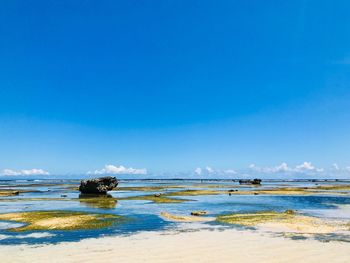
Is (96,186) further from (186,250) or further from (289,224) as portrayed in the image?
(186,250)

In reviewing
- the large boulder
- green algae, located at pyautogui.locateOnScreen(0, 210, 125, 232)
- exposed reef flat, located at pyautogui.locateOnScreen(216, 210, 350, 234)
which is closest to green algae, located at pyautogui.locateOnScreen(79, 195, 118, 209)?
green algae, located at pyautogui.locateOnScreen(0, 210, 125, 232)

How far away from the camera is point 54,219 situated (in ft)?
110

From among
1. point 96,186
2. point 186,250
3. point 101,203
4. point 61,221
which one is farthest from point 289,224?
point 96,186

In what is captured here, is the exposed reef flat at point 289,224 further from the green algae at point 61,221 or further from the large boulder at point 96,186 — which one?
the large boulder at point 96,186

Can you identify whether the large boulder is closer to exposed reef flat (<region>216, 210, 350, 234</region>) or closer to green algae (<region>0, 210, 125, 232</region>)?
green algae (<region>0, 210, 125, 232</region>)

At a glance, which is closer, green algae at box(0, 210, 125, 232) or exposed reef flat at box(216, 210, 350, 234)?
exposed reef flat at box(216, 210, 350, 234)

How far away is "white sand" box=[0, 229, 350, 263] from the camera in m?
18.0

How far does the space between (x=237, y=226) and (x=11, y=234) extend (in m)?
16.9

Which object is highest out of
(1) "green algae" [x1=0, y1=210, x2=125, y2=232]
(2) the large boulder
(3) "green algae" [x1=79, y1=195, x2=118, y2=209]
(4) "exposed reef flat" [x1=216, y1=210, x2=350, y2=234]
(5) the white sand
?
(2) the large boulder

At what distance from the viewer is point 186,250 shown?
20.0 metres

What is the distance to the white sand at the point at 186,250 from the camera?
18.0 metres

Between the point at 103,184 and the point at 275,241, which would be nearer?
the point at 275,241

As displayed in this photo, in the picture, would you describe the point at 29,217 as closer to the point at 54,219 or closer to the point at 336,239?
the point at 54,219

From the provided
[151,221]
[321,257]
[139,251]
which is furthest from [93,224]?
[321,257]
